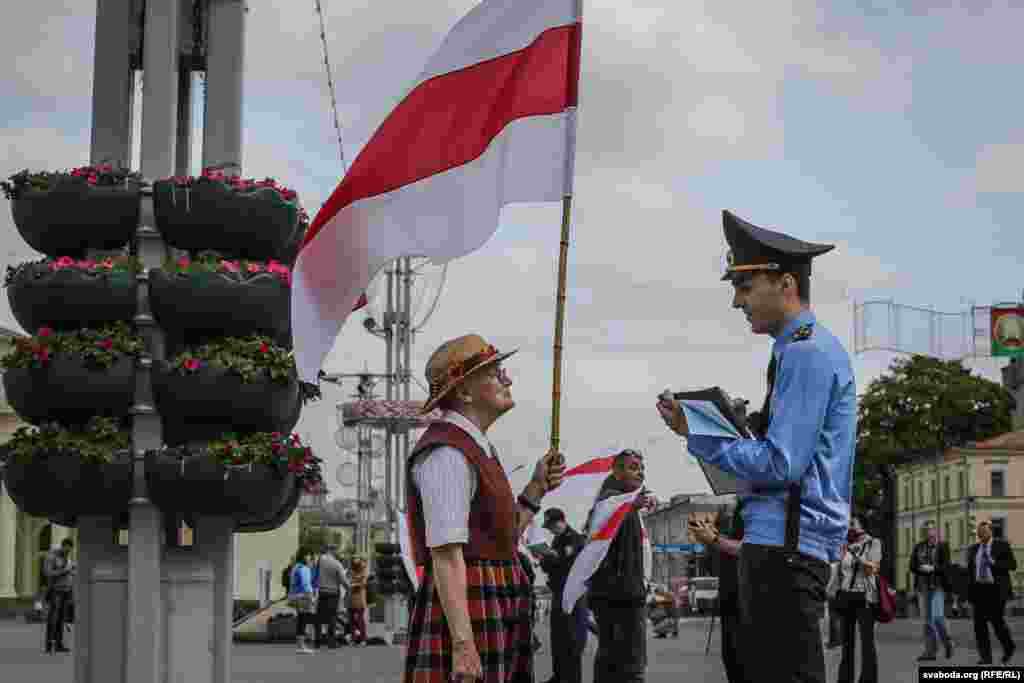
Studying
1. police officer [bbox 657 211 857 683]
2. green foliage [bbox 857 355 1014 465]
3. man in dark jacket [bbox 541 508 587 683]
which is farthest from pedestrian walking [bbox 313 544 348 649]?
green foliage [bbox 857 355 1014 465]

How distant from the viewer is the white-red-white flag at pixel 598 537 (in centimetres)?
1423

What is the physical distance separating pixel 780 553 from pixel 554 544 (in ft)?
41.9

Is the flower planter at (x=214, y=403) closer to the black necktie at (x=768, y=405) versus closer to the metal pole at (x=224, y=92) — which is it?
the metal pole at (x=224, y=92)

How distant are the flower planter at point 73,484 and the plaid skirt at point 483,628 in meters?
5.20

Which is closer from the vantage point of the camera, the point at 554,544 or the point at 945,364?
the point at 554,544

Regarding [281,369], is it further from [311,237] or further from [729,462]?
[729,462]

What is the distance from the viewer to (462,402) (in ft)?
24.1

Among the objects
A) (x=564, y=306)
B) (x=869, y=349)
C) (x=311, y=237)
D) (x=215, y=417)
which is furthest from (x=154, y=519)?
(x=869, y=349)

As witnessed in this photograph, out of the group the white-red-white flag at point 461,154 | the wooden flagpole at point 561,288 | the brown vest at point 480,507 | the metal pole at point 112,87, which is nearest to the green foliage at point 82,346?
the metal pole at point 112,87

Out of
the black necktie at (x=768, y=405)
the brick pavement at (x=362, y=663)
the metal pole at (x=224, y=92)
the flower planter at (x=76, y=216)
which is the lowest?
the brick pavement at (x=362, y=663)

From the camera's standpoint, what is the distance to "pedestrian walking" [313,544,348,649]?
1318 inches

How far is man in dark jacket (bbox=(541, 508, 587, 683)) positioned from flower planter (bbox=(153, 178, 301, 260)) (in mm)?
4869

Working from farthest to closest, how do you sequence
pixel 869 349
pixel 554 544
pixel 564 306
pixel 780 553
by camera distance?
pixel 869 349
pixel 554 544
pixel 564 306
pixel 780 553

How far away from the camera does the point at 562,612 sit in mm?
17031
